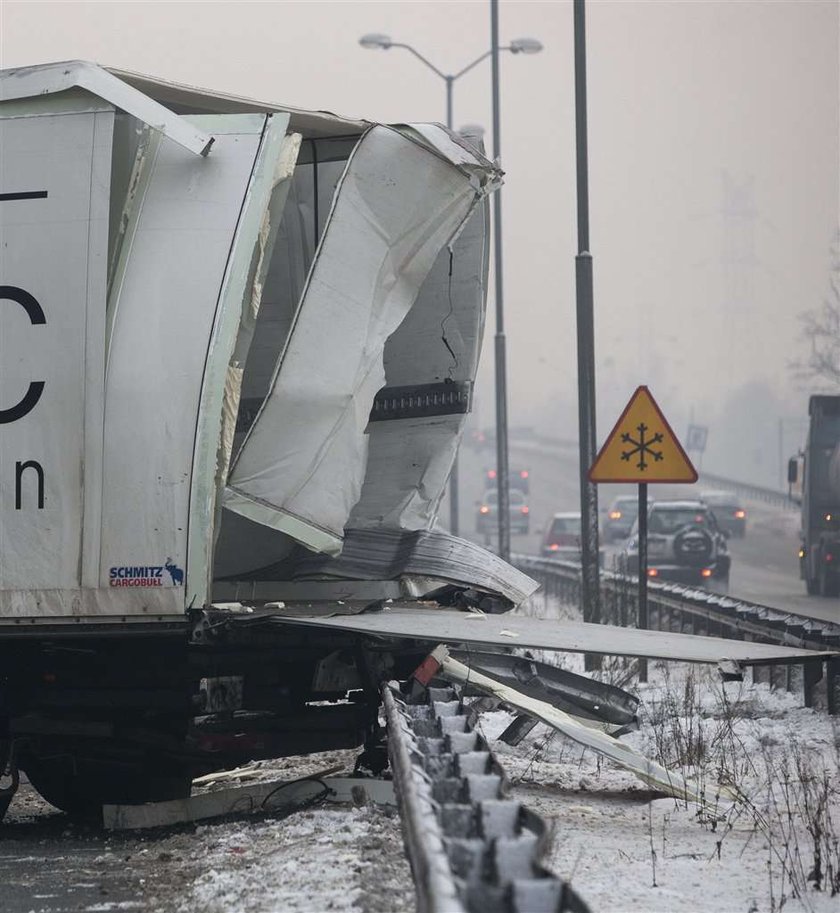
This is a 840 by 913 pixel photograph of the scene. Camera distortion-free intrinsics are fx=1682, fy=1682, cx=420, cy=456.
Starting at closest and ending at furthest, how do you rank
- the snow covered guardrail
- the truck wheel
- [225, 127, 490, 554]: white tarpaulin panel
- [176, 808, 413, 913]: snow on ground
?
the snow covered guardrail → [176, 808, 413, 913]: snow on ground → [225, 127, 490, 554]: white tarpaulin panel → the truck wheel

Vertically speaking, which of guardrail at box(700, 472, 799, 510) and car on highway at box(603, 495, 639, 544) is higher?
guardrail at box(700, 472, 799, 510)

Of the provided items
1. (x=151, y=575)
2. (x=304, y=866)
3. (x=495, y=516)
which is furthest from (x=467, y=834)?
(x=495, y=516)

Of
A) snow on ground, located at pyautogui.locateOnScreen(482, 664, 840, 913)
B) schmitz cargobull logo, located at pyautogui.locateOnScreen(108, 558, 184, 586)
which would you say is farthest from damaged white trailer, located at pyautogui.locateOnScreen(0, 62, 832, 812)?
A: snow on ground, located at pyautogui.locateOnScreen(482, 664, 840, 913)

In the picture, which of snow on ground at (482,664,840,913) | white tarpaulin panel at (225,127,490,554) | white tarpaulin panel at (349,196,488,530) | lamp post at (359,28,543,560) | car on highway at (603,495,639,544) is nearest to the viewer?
snow on ground at (482,664,840,913)

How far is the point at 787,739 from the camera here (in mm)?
11258

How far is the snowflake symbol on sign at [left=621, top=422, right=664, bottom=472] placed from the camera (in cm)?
1482

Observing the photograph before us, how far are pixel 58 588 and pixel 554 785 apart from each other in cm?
315

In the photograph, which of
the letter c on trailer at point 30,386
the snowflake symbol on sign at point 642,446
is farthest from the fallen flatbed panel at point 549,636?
the snowflake symbol on sign at point 642,446

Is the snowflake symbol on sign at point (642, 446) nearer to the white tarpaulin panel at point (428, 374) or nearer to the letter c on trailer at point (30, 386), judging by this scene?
the white tarpaulin panel at point (428, 374)

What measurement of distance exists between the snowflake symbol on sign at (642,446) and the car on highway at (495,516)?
4252 cm

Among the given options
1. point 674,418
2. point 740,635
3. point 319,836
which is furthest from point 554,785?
point 674,418

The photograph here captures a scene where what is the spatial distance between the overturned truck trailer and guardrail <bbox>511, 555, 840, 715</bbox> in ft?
9.10

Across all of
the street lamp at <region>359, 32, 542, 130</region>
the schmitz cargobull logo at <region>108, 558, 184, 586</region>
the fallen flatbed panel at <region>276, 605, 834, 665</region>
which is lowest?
the fallen flatbed panel at <region>276, 605, 834, 665</region>

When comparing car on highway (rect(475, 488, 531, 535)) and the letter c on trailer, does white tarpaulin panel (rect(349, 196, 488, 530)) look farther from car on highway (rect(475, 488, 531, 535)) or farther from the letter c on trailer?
car on highway (rect(475, 488, 531, 535))
